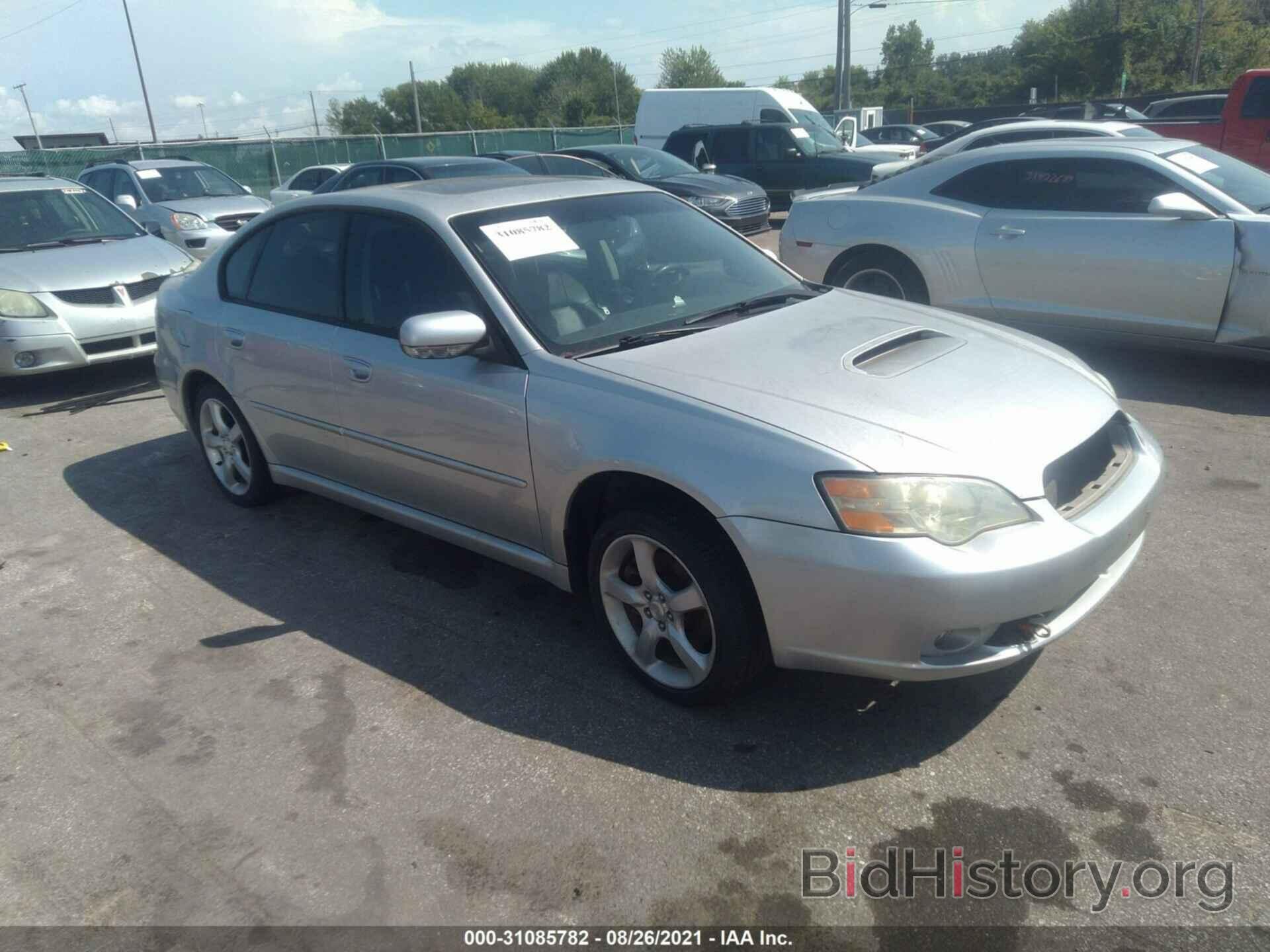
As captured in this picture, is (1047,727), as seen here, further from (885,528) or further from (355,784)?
(355,784)

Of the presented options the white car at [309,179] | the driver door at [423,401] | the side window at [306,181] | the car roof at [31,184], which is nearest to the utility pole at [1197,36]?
the white car at [309,179]

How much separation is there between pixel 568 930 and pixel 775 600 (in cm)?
102

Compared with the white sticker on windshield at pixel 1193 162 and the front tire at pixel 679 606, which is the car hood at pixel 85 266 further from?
the white sticker on windshield at pixel 1193 162

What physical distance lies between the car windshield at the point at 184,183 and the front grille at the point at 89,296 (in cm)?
576

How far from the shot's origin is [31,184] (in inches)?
339

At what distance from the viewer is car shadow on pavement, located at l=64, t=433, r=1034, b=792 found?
9.77 ft

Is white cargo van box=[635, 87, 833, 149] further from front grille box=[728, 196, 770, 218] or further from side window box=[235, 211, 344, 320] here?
side window box=[235, 211, 344, 320]

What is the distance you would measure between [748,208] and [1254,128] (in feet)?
22.2

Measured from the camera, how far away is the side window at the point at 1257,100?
12906 mm

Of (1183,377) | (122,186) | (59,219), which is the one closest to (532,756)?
(1183,377)

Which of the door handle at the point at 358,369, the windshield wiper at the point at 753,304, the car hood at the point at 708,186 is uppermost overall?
the windshield wiper at the point at 753,304

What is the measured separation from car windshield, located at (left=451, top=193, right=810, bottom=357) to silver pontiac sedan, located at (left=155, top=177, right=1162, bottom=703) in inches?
0.5

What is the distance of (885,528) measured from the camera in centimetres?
262

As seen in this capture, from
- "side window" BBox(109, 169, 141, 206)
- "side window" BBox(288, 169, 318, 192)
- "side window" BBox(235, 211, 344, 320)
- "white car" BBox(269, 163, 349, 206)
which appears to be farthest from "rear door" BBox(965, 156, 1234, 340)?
"side window" BBox(288, 169, 318, 192)
